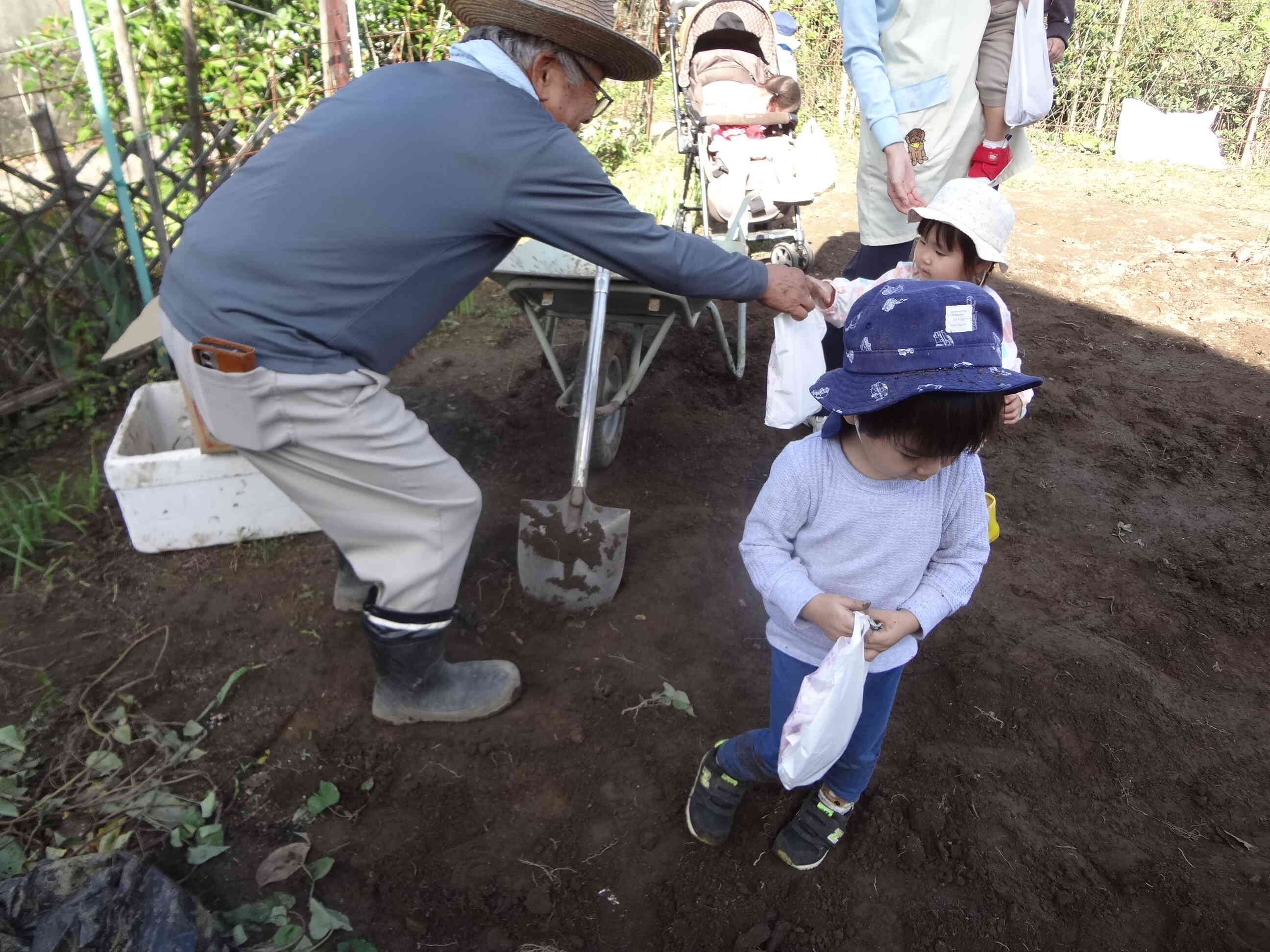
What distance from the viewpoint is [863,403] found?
57.0 inches

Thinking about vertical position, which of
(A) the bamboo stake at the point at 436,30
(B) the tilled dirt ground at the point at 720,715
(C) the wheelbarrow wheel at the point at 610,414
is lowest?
(B) the tilled dirt ground at the point at 720,715

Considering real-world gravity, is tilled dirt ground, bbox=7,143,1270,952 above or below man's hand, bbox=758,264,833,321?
below

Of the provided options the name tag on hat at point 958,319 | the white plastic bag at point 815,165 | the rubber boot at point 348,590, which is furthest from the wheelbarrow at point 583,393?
the white plastic bag at point 815,165

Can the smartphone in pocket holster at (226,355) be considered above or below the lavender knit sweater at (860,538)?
above

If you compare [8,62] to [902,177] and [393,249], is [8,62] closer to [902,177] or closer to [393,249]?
[393,249]

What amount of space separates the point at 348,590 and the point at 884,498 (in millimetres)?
1906

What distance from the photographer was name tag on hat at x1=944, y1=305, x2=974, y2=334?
1410 millimetres

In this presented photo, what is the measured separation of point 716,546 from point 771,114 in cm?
297

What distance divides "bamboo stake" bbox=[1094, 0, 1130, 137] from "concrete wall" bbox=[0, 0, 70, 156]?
10.1 meters

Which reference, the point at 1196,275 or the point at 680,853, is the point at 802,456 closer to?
the point at 680,853

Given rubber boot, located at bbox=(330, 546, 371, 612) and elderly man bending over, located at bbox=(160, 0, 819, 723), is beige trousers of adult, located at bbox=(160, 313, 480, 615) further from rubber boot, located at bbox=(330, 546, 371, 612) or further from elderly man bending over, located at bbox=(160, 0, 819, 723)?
rubber boot, located at bbox=(330, 546, 371, 612)

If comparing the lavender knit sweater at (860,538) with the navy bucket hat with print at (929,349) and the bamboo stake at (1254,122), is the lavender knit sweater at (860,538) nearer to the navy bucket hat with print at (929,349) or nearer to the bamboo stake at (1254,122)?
the navy bucket hat with print at (929,349)

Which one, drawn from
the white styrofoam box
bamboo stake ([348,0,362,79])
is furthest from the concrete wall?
bamboo stake ([348,0,362,79])

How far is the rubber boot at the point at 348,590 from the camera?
9.14ft
